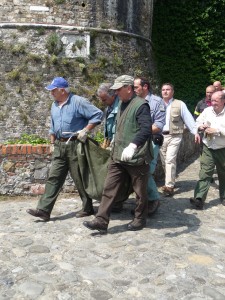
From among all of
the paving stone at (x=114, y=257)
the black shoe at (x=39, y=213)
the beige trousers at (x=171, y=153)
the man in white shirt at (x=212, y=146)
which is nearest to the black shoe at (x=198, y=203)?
the man in white shirt at (x=212, y=146)

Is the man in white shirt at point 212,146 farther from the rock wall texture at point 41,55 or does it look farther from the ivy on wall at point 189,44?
the ivy on wall at point 189,44

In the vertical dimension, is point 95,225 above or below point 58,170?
below

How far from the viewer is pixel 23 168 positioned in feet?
21.1

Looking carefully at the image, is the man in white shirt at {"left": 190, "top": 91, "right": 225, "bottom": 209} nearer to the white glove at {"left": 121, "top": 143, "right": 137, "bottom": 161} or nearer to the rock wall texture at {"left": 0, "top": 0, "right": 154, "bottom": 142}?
the white glove at {"left": 121, "top": 143, "right": 137, "bottom": 161}

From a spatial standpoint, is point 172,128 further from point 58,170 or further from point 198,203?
point 58,170

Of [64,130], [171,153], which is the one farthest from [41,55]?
[64,130]

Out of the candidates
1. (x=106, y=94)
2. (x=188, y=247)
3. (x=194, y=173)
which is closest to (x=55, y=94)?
(x=106, y=94)

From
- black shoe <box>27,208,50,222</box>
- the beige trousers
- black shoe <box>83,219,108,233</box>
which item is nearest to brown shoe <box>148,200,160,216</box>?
black shoe <box>83,219,108,233</box>

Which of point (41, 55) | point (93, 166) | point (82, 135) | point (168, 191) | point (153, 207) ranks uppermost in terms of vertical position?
point (41, 55)

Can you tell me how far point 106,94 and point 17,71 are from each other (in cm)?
673

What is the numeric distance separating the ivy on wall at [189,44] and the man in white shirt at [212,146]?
10.4m

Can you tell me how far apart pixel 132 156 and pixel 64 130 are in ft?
3.83

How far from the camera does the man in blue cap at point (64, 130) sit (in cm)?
502

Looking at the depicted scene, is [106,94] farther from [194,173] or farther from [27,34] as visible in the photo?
[27,34]
